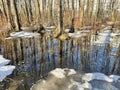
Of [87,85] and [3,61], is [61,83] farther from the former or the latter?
[3,61]

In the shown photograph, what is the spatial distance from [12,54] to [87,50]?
288 centimetres

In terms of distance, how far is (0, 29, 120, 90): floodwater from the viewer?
21.3 ft

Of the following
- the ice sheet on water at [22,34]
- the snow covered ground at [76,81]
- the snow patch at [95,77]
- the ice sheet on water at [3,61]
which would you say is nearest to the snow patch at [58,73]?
the snow covered ground at [76,81]

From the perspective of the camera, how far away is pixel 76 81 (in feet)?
19.4

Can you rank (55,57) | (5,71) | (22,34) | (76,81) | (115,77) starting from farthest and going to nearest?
1. (22,34)
2. (55,57)
3. (5,71)
4. (115,77)
5. (76,81)

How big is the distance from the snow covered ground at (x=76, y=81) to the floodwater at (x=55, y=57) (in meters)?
0.31

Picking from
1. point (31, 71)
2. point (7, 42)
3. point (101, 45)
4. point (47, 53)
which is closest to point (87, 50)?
point (101, 45)

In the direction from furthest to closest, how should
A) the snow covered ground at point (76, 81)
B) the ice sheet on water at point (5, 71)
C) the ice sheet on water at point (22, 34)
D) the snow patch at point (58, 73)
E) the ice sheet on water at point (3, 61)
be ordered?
the ice sheet on water at point (22, 34) < the ice sheet on water at point (3, 61) < the ice sheet on water at point (5, 71) < the snow patch at point (58, 73) < the snow covered ground at point (76, 81)

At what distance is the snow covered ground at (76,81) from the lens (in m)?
5.60

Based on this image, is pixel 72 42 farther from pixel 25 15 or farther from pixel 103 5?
pixel 103 5

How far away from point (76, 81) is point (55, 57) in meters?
2.02

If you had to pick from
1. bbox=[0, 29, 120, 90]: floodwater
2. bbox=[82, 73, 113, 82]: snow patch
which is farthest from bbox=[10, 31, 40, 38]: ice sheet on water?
bbox=[82, 73, 113, 82]: snow patch

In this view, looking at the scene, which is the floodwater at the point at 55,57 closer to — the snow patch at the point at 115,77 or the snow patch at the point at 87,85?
the snow patch at the point at 115,77

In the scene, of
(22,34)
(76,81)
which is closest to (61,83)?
(76,81)
